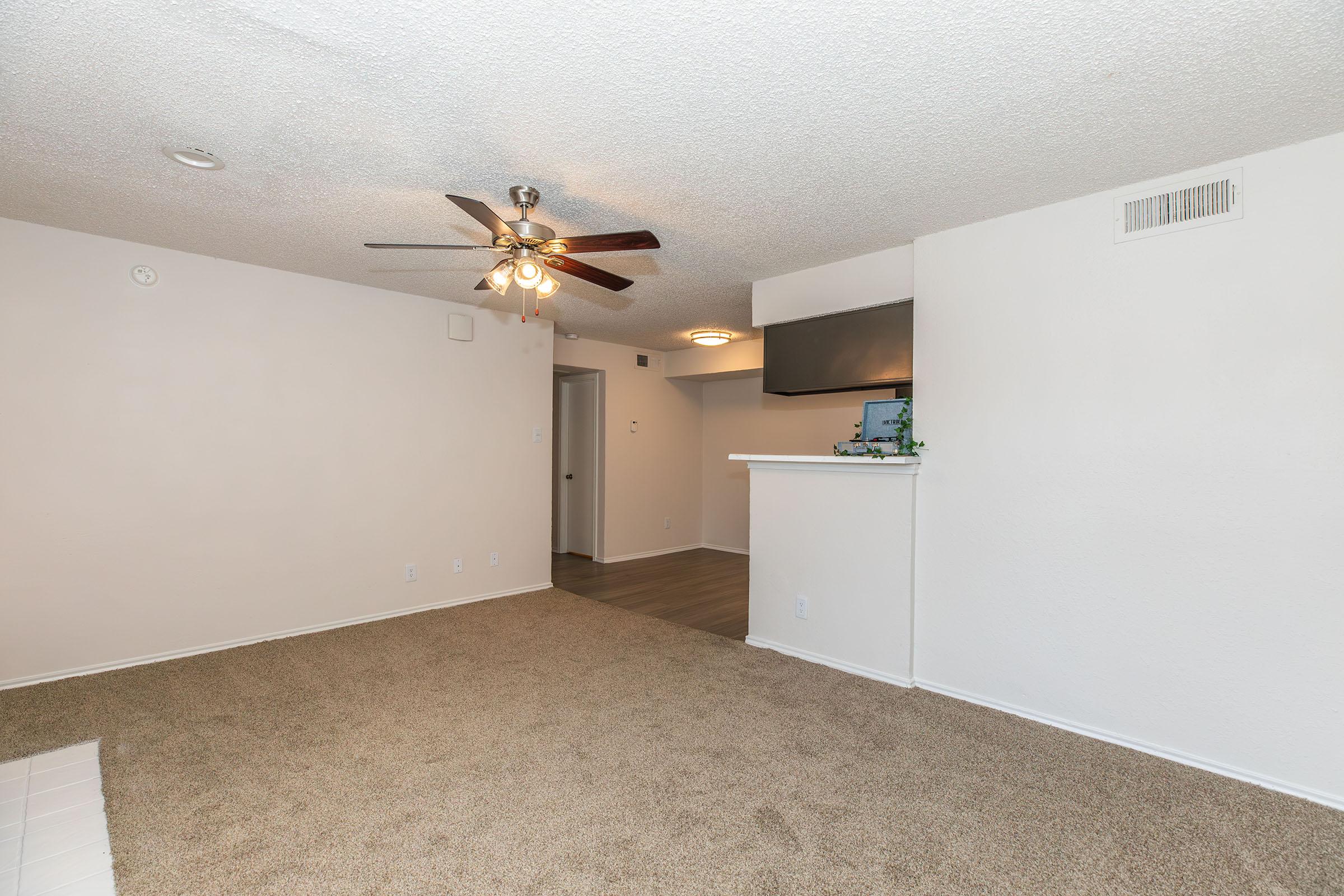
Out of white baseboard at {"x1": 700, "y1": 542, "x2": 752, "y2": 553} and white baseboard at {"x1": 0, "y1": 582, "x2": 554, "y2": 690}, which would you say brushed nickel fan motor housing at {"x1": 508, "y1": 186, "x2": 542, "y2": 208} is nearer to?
white baseboard at {"x1": 0, "y1": 582, "x2": 554, "y2": 690}

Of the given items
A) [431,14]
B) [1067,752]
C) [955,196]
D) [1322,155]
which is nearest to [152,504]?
[431,14]

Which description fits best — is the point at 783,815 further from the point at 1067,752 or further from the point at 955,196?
the point at 955,196

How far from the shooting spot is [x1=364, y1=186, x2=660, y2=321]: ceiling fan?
243cm

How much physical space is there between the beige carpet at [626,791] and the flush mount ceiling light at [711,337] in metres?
3.16

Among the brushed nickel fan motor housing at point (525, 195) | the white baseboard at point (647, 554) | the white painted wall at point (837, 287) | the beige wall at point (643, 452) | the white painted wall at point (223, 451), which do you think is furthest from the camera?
the white baseboard at point (647, 554)

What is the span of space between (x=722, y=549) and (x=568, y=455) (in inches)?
84.1

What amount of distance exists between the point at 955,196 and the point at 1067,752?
2.37m

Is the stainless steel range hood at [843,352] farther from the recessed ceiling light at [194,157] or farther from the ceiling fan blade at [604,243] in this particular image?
the recessed ceiling light at [194,157]

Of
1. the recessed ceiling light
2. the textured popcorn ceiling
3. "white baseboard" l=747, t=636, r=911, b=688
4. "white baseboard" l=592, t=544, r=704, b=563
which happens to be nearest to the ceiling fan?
the textured popcorn ceiling

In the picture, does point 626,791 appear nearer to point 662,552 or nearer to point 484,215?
point 484,215

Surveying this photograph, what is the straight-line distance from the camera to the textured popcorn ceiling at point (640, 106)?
5.25ft

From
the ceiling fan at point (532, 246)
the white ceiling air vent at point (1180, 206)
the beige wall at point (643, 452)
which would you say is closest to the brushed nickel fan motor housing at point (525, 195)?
the ceiling fan at point (532, 246)

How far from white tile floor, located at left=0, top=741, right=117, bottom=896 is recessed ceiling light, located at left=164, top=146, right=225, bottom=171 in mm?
2352

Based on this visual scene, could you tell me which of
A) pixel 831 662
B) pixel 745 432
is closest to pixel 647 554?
pixel 745 432
